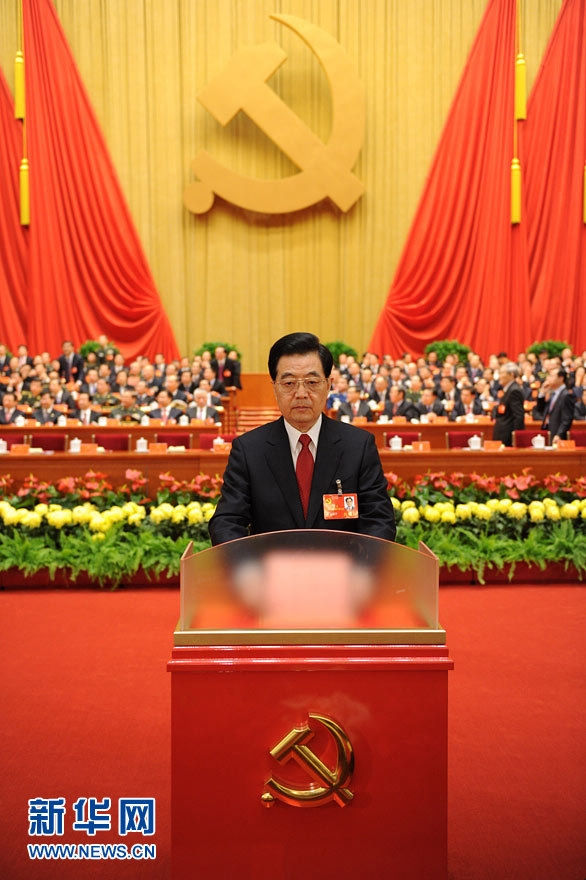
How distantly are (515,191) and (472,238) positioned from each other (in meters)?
1.02

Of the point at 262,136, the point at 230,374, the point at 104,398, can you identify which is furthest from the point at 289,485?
the point at 262,136

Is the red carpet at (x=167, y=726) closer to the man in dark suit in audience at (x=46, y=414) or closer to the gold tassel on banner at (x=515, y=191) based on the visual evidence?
the man in dark suit in audience at (x=46, y=414)

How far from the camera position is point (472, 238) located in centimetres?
1339

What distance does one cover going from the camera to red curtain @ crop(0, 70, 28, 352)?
13.1 m

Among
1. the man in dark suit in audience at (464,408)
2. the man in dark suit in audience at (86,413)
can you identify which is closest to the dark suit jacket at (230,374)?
the man in dark suit in audience at (86,413)

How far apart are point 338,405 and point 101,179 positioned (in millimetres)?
7222

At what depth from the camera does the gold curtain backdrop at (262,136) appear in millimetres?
13336

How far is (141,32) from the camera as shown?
43.6 feet

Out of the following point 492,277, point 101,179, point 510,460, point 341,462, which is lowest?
point 510,460

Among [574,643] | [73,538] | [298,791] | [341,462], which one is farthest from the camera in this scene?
[73,538]

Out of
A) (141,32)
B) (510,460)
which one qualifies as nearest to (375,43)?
(141,32)

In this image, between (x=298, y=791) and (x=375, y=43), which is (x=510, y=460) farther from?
(x=375, y=43)

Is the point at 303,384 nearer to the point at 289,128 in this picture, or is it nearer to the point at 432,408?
the point at 432,408

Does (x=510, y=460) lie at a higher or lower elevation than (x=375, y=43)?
lower
